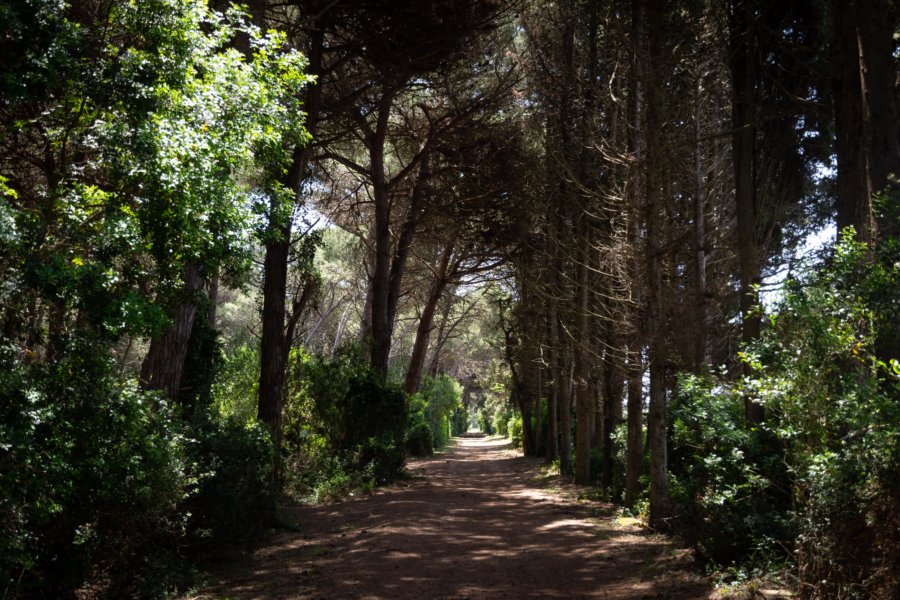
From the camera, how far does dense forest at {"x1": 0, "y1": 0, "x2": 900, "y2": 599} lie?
5.23 meters

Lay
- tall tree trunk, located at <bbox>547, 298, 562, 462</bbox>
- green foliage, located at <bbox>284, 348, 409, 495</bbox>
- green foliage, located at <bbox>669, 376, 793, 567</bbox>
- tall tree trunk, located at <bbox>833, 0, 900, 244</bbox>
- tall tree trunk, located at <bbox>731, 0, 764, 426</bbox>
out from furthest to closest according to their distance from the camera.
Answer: tall tree trunk, located at <bbox>547, 298, 562, 462</bbox> → green foliage, located at <bbox>284, 348, 409, 495</bbox> → tall tree trunk, located at <bbox>731, 0, 764, 426</bbox> → tall tree trunk, located at <bbox>833, 0, 900, 244</bbox> → green foliage, located at <bbox>669, 376, 793, 567</bbox>

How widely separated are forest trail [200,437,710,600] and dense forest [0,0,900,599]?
0.56m

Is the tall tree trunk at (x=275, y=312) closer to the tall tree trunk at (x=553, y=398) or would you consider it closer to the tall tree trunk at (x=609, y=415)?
the tall tree trunk at (x=609, y=415)

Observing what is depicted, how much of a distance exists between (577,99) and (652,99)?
457 cm

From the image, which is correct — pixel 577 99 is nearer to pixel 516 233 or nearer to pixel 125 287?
pixel 516 233

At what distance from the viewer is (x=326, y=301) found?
39.7 meters

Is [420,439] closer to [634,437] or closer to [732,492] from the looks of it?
[634,437]

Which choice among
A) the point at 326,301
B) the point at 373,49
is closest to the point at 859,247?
the point at 373,49

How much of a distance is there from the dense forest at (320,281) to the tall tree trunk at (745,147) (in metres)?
0.06

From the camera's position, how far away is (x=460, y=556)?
30.1 feet

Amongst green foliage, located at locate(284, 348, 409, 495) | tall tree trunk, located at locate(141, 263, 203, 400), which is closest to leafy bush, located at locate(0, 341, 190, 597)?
tall tree trunk, located at locate(141, 263, 203, 400)

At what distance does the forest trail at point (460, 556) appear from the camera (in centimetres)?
738

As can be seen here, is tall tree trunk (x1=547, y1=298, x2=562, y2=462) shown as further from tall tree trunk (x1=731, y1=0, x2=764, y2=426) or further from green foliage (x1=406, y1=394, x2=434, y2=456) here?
tall tree trunk (x1=731, y1=0, x2=764, y2=426)

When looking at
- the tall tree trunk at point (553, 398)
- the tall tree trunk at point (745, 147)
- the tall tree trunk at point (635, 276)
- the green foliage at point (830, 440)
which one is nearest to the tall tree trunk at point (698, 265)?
the tall tree trunk at point (635, 276)
